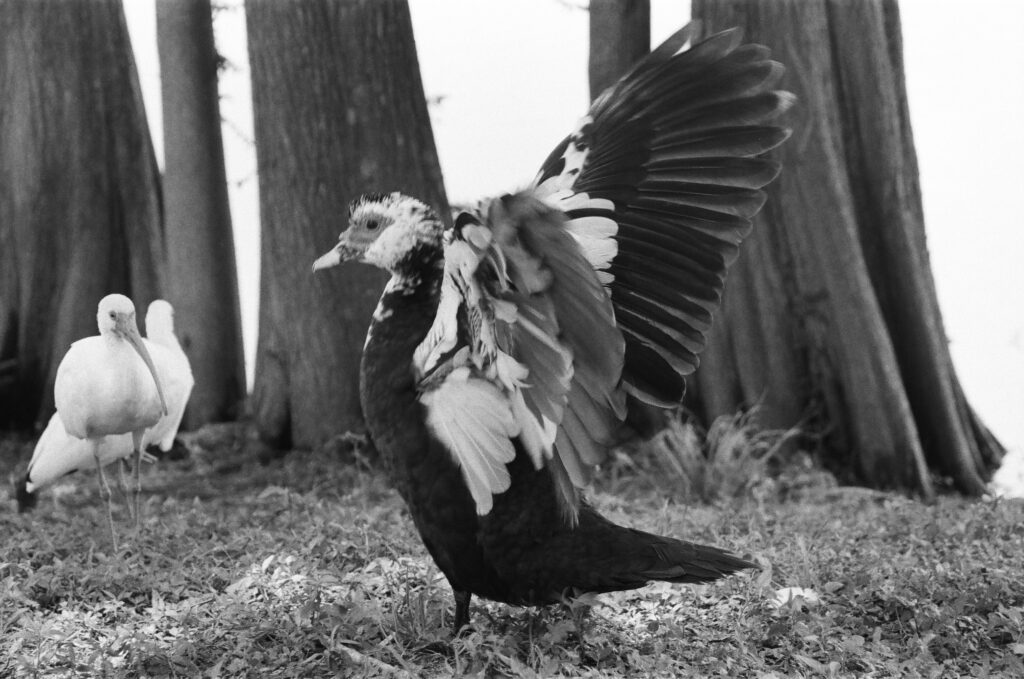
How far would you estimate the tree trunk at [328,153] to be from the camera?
664 cm

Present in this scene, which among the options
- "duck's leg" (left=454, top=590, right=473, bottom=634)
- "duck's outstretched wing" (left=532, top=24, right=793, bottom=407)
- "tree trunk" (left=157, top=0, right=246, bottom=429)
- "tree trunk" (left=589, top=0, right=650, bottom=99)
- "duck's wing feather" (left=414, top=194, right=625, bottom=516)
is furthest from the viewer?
"tree trunk" (left=157, top=0, right=246, bottom=429)

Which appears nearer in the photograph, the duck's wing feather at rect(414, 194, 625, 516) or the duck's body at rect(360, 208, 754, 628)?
the duck's wing feather at rect(414, 194, 625, 516)

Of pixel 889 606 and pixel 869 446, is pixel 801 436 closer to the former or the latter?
pixel 869 446

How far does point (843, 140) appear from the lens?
7.13 meters

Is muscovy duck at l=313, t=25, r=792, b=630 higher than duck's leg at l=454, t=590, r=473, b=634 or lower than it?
higher

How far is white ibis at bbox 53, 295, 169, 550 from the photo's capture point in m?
5.11

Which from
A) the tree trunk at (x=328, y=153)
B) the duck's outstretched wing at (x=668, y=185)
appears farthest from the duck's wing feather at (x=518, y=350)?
the tree trunk at (x=328, y=153)

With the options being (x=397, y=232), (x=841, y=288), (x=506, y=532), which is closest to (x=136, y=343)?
(x=397, y=232)

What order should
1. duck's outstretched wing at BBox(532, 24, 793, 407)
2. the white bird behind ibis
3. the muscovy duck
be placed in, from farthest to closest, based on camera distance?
1. the white bird behind ibis
2. duck's outstretched wing at BBox(532, 24, 793, 407)
3. the muscovy duck

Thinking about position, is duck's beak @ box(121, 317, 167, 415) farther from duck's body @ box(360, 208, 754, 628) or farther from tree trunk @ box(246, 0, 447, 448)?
duck's body @ box(360, 208, 754, 628)

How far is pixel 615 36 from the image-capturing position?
7.19 m

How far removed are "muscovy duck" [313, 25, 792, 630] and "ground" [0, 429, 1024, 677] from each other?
0.29m

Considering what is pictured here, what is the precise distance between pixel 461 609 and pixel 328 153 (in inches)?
149

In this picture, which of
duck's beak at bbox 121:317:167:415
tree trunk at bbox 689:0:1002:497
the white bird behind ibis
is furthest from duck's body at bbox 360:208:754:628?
tree trunk at bbox 689:0:1002:497
